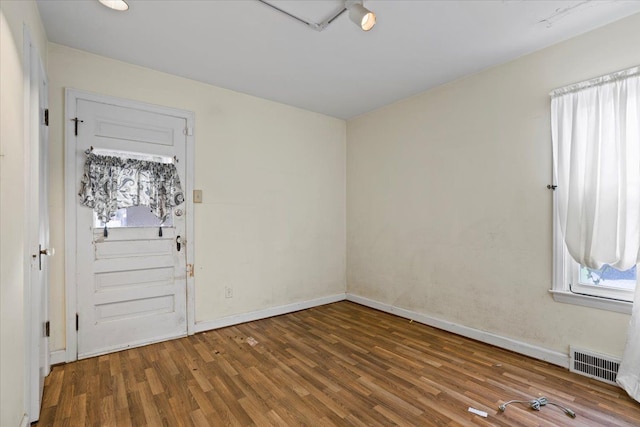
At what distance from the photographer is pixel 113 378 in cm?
236

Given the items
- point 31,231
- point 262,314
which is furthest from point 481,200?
point 31,231

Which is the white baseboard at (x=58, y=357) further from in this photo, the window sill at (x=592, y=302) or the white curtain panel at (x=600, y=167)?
the white curtain panel at (x=600, y=167)

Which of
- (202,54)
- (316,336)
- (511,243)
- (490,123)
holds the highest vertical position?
(202,54)

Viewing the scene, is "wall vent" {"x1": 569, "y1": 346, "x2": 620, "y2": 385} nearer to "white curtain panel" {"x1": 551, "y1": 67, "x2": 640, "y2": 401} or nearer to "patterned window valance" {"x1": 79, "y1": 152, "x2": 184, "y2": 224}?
"white curtain panel" {"x1": 551, "y1": 67, "x2": 640, "y2": 401}

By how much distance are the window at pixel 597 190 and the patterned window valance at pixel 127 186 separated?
351 cm

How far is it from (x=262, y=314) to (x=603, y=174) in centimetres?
354

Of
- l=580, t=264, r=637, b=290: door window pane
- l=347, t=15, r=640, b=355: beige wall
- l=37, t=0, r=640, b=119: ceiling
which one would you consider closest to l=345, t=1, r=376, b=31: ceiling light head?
l=37, t=0, r=640, b=119: ceiling

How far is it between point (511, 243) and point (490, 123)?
1178 millimetres

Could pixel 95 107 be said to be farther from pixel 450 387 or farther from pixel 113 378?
pixel 450 387

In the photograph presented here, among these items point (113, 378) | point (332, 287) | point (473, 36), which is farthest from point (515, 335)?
point (113, 378)

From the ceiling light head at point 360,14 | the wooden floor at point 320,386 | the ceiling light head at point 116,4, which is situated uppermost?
the ceiling light head at point 116,4

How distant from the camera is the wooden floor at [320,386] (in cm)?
191

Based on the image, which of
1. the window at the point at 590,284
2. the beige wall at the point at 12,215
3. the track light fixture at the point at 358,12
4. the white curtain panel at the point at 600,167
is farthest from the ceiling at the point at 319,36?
the window at the point at 590,284

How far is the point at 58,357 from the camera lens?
2.58 metres
